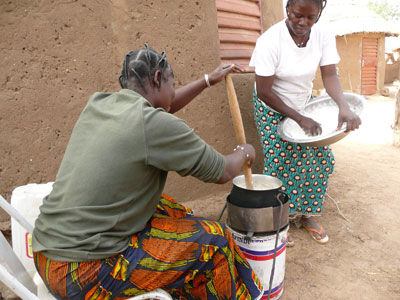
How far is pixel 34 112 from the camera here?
2285 mm

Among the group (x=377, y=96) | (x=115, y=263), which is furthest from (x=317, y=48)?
(x=377, y=96)

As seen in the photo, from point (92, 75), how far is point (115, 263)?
1.62 meters

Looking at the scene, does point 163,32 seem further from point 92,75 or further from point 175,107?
point 175,107

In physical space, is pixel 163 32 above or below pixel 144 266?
above

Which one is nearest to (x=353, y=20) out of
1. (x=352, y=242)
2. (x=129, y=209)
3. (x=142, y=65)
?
(x=352, y=242)

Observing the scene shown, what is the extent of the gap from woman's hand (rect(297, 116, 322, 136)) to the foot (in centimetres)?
89


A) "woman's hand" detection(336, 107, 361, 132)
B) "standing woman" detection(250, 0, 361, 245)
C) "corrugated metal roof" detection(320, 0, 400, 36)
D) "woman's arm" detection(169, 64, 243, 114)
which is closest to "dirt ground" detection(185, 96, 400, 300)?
"standing woman" detection(250, 0, 361, 245)

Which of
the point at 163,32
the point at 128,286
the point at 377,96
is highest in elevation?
the point at 163,32

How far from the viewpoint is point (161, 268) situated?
1.29 metres

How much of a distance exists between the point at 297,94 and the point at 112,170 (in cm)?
166

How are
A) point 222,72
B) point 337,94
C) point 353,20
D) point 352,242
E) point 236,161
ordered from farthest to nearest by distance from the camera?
point 353,20
point 352,242
point 337,94
point 222,72
point 236,161

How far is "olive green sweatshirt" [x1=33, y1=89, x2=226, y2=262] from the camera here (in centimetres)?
121

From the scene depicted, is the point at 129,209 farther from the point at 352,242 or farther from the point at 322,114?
the point at 352,242

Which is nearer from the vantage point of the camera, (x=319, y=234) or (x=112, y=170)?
(x=112, y=170)
